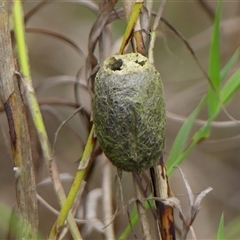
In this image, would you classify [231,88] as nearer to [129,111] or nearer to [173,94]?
[129,111]

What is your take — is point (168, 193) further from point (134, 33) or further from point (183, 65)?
point (183, 65)

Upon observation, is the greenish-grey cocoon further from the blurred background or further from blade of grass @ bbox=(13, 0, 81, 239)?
the blurred background

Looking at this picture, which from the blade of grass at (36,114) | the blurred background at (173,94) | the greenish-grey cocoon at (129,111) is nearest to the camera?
the greenish-grey cocoon at (129,111)

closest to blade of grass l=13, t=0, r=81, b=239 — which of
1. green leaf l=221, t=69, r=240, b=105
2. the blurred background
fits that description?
green leaf l=221, t=69, r=240, b=105

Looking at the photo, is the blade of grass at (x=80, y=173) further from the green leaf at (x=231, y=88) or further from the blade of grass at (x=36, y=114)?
the green leaf at (x=231, y=88)

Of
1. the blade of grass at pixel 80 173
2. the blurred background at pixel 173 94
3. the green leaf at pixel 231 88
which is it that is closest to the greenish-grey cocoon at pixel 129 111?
the blade of grass at pixel 80 173

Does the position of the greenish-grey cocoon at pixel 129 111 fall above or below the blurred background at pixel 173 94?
below

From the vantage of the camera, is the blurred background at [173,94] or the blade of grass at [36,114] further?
the blurred background at [173,94]
